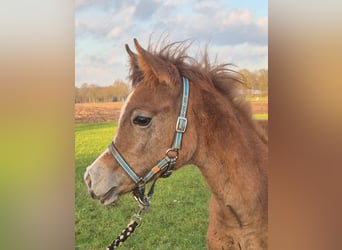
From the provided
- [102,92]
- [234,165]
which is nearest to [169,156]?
[234,165]

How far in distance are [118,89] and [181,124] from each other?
1.43ft

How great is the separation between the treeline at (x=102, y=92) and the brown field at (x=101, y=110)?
0.03m

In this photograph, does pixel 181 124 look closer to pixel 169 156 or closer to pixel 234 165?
pixel 169 156

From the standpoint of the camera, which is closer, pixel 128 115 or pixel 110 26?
pixel 128 115

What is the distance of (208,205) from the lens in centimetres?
218

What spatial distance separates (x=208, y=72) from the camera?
2.13m

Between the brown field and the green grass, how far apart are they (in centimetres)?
4

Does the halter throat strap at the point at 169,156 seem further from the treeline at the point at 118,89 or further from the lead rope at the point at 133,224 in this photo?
the treeline at the point at 118,89

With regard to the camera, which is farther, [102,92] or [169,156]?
[102,92]

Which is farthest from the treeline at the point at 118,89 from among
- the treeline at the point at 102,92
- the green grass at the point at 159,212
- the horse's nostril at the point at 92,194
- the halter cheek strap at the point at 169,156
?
the horse's nostril at the point at 92,194
